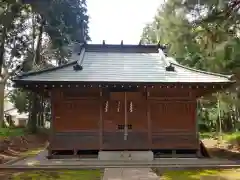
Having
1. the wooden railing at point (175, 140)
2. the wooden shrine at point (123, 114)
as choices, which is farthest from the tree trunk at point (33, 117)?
the wooden railing at point (175, 140)

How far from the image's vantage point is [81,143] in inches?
557

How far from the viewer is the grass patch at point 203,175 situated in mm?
10297

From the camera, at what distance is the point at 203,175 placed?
10.8 metres

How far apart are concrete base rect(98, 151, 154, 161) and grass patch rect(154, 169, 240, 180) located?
2560 mm

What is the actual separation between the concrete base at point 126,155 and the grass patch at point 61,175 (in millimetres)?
2464

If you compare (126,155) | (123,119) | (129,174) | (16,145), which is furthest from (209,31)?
(16,145)

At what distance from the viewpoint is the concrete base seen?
1395cm

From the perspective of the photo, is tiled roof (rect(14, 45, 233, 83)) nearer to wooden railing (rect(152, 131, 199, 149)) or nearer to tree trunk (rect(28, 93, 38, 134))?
wooden railing (rect(152, 131, 199, 149))

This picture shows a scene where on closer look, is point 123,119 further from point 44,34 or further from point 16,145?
point 44,34

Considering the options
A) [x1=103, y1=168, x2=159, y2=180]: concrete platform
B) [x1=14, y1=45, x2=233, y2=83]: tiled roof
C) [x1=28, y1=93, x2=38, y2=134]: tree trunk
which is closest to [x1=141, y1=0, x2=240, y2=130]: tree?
[x1=14, y1=45, x2=233, y2=83]: tiled roof

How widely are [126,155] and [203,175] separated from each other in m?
4.17

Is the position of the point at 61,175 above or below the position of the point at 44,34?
below

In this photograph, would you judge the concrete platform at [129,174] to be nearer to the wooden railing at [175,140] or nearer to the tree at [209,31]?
the wooden railing at [175,140]

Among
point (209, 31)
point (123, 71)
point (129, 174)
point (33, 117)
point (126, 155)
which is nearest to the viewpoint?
point (129, 174)
